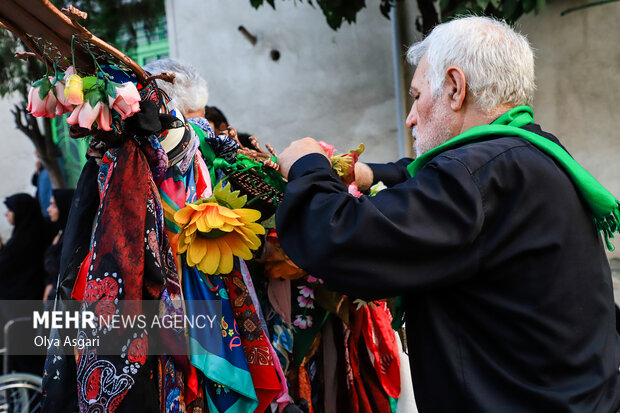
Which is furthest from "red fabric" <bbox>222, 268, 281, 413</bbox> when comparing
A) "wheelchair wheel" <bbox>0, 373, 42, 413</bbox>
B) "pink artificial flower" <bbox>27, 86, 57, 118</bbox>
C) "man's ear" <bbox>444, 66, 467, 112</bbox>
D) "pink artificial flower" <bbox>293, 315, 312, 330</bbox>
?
"wheelchair wheel" <bbox>0, 373, 42, 413</bbox>

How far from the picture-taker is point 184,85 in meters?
2.57

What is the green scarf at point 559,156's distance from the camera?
1.45 metres

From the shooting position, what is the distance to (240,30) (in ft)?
18.1

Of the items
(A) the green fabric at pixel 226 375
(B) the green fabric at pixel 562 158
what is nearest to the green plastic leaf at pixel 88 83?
(A) the green fabric at pixel 226 375

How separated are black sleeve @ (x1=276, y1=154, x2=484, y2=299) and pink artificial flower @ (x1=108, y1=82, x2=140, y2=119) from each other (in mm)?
531

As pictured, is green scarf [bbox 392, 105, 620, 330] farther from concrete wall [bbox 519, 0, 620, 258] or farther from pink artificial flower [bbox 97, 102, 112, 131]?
concrete wall [bbox 519, 0, 620, 258]

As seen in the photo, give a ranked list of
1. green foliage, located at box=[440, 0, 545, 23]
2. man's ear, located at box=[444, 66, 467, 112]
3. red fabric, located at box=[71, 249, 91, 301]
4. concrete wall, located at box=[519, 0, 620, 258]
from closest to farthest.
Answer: man's ear, located at box=[444, 66, 467, 112]
red fabric, located at box=[71, 249, 91, 301]
green foliage, located at box=[440, 0, 545, 23]
concrete wall, located at box=[519, 0, 620, 258]

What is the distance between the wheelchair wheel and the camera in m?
3.96

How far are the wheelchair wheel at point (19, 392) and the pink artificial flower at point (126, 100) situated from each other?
3.06m

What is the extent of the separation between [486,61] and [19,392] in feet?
12.8

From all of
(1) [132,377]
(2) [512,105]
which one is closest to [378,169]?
(2) [512,105]

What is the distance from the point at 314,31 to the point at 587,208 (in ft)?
13.8

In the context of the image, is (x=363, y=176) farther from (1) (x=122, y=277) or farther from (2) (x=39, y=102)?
(2) (x=39, y=102)

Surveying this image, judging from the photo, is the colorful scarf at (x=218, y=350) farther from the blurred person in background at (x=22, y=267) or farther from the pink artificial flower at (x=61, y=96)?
the blurred person in background at (x=22, y=267)
